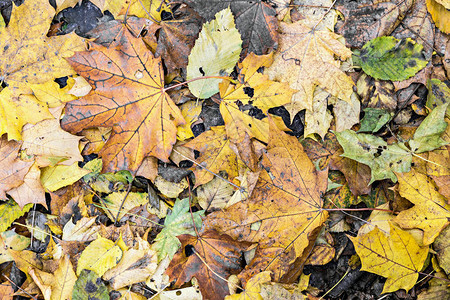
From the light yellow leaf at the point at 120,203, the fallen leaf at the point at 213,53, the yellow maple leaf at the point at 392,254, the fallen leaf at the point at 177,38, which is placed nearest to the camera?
the yellow maple leaf at the point at 392,254

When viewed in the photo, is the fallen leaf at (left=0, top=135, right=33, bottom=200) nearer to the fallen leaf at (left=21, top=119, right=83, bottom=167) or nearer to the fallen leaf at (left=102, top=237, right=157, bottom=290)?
the fallen leaf at (left=21, top=119, right=83, bottom=167)

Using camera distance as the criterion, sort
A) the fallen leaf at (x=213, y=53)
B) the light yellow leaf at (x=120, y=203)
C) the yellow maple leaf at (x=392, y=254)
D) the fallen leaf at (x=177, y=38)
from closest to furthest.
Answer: the yellow maple leaf at (x=392, y=254) < the fallen leaf at (x=213, y=53) < the fallen leaf at (x=177, y=38) < the light yellow leaf at (x=120, y=203)

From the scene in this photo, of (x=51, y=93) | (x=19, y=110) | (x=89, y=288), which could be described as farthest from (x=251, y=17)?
(x=89, y=288)

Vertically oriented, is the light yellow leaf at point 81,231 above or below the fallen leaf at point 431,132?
below

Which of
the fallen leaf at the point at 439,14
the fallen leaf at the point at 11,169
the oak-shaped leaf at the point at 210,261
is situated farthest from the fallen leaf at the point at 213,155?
the fallen leaf at the point at 439,14

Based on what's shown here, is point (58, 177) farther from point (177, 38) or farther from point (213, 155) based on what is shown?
point (177, 38)

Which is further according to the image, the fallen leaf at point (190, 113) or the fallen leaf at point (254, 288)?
the fallen leaf at point (190, 113)

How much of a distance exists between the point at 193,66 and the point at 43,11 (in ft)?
3.53

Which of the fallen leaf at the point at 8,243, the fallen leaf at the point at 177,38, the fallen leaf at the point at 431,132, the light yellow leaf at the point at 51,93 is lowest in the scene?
the fallen leaf at the point at 8,243

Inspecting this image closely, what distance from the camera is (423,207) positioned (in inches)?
70.8

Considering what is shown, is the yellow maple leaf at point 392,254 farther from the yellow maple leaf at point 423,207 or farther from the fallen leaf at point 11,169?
the fallen leaf at point 11,169

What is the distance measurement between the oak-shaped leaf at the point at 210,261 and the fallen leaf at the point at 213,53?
3.09ft

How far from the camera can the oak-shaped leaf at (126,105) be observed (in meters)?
1.85

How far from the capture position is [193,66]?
6.36 feet
